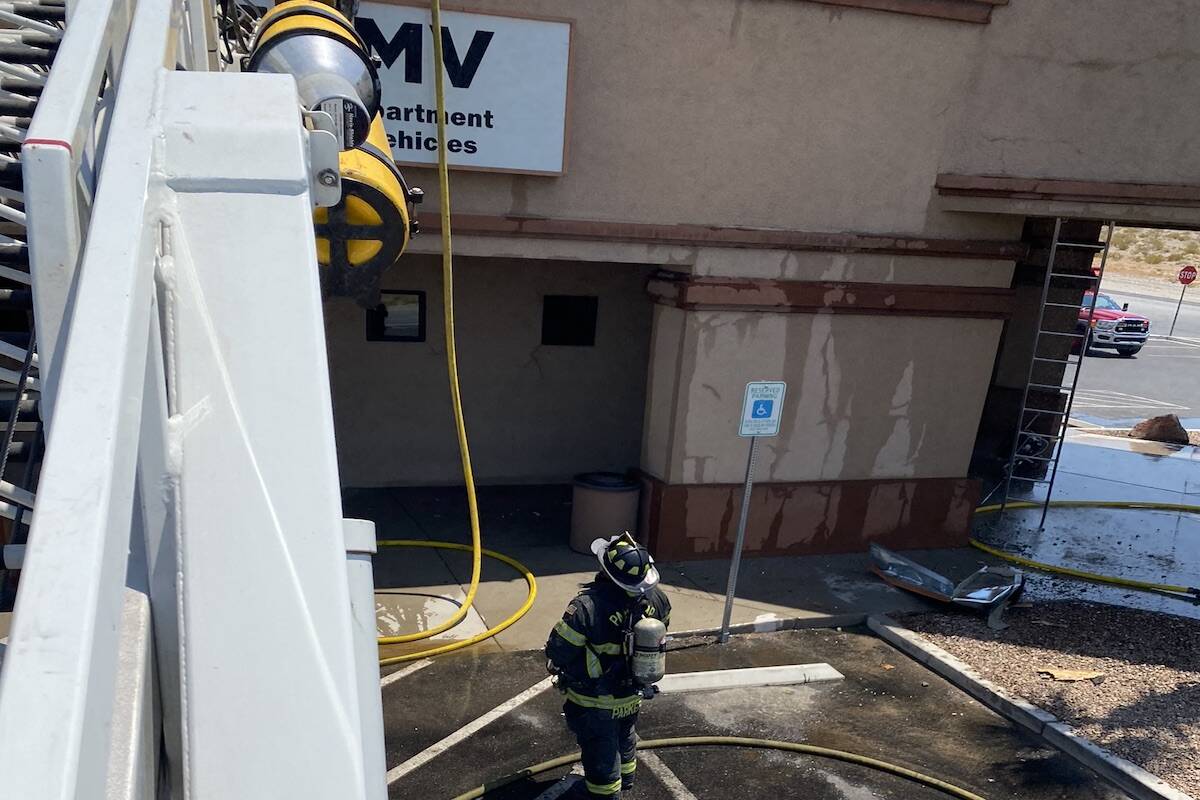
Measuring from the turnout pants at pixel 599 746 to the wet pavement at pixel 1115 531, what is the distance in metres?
5.78

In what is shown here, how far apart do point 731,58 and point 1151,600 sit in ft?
22.5

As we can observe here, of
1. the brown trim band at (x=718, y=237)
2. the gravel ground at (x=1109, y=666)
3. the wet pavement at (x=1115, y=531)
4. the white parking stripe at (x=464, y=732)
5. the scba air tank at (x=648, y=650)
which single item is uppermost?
the brown trim band at (x=718, y=237)

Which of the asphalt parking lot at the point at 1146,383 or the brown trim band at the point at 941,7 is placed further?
the asphalt parking lot at the point at 1146,383

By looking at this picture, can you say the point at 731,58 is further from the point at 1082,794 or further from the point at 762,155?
the point at 1082,794

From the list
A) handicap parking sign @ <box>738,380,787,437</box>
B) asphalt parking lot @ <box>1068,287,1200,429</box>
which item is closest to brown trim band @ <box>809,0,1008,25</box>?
handicap parking sign @ <box>738,380,787,437</box>

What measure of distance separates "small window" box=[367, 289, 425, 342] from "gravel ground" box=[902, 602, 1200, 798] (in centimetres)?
617

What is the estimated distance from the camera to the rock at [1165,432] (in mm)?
17234

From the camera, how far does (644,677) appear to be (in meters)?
5.27

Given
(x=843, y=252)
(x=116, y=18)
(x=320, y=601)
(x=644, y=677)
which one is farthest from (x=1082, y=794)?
(x=116, y=18)

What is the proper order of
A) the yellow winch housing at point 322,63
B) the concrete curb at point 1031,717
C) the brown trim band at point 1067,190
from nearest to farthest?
1. the yellow winch housing at point 322,63
2. the concrete curb at point 1031,717
3. the brown trim band at point 1067,190

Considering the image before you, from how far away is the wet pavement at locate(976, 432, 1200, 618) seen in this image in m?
9.70

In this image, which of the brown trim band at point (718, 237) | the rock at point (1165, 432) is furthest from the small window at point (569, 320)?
the rock at point (1165, 432)

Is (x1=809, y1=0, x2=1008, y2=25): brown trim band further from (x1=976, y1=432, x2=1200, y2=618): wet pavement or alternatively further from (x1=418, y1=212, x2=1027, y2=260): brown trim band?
(x1=976, y1=432, x2=1200, y2=618): wet pavement

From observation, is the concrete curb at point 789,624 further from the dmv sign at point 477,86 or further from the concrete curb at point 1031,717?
the dmv sign at point 477,86
